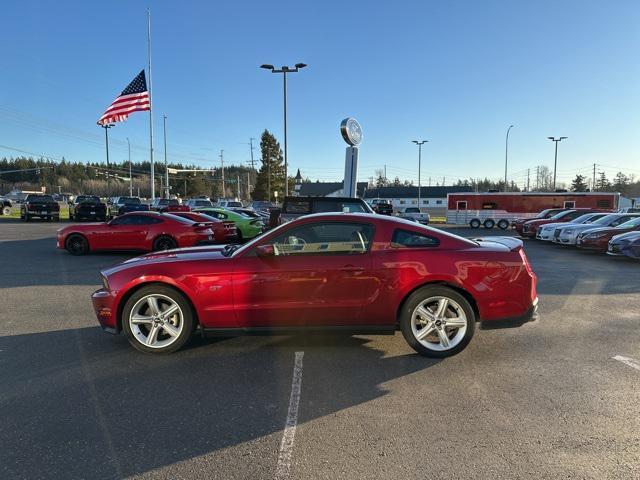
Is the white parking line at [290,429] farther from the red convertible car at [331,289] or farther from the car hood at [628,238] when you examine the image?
the car hood at [628,238]

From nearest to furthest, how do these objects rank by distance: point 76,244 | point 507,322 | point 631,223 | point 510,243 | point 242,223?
point 507,322
point 510,243
point 76,244
point 631,223
point 242,223

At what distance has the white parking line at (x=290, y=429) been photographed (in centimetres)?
277

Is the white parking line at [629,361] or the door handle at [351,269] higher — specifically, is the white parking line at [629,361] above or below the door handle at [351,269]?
below

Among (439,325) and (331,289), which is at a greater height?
(331,289)

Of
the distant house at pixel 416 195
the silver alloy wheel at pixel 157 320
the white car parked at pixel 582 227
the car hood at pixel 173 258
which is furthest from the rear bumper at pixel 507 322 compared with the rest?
the distant house at pixel 416 195

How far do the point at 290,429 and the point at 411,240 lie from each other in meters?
2.37

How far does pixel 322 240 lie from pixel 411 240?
0.95 metres

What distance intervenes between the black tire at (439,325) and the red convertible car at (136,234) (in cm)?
915

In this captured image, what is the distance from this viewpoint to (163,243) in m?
12.6

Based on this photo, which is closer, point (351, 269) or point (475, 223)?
point (351, 269)

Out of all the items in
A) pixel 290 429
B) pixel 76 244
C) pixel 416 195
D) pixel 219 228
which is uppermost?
pixel 416 195

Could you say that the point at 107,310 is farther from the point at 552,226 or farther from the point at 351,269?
the point at 552,226

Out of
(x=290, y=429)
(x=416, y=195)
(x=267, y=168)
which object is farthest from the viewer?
(x=416, y=195)

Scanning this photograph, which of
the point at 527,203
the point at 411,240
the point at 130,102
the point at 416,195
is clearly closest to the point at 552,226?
the point at 527,203
